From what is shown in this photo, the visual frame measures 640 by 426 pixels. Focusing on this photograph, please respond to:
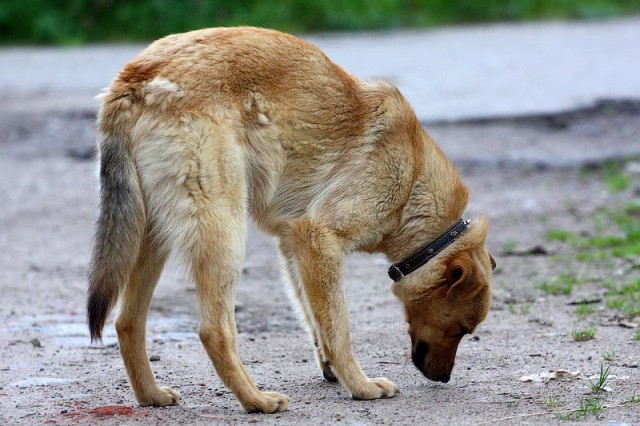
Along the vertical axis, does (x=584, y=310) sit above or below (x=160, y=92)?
below

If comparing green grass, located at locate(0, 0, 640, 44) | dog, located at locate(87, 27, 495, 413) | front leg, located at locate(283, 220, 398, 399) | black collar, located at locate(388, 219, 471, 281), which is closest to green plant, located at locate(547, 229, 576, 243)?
dog, located at locate(87, 27, 495, 413)

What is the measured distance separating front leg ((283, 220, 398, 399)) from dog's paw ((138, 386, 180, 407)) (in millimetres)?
800

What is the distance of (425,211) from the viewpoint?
5.19 metres

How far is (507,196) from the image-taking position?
30.6 feet

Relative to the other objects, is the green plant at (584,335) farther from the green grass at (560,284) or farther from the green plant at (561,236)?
the green plant at (561,236)

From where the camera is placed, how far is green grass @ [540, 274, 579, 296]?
6.69 m

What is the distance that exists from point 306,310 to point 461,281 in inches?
34.9

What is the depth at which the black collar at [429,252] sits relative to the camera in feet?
16.9

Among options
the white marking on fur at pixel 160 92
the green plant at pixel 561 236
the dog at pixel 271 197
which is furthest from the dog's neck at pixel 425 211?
the green plant at pixel 561 236

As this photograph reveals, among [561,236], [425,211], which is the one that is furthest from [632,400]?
[561,236]

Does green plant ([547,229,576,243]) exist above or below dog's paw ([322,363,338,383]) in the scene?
below

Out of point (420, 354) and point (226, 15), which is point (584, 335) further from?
point (226, 15)

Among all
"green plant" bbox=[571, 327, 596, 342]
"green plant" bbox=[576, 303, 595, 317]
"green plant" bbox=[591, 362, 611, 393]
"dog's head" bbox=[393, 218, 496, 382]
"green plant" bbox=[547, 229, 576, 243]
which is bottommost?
"green plant" bbox=[547, 229, 576, 243]

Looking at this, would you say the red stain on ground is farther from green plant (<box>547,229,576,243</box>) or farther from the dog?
green plant (<box>547,229,576,243</box>)
